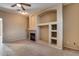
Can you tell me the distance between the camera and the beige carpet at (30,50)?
238 cm

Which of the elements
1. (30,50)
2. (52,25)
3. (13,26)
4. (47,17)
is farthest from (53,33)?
(13,26)

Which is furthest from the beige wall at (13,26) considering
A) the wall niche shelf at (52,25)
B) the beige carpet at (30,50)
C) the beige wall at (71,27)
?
the beige wall at (71,27)

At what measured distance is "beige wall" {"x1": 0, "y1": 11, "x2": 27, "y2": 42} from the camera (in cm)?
259

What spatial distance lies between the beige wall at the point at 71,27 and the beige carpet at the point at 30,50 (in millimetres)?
277

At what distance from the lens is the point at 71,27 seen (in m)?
2.73

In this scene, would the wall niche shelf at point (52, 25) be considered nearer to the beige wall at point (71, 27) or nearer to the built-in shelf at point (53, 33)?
the built-in shelf at point (53, 33)

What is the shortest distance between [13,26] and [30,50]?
2.49 feet

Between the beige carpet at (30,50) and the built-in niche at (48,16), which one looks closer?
the beige carpet at (30,50)

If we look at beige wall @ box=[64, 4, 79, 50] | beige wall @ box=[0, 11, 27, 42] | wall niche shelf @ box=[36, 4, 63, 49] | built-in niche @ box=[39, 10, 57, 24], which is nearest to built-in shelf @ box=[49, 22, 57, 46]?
wall niche shelf @ box=[36, 4, 63, 49]

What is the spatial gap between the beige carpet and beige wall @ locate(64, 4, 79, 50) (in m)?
0.28

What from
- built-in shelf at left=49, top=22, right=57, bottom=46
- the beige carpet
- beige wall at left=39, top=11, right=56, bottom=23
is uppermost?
beige wall at left=39, top=11, right=56, bottom=23

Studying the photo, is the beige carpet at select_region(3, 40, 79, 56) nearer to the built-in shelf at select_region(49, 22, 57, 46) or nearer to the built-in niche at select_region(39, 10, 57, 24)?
the built-in shelf at select_region(49, 22, 57, 46)

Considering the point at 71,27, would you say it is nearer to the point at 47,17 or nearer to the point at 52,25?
the point at 52,25

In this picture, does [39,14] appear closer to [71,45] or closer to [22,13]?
[22,13]
